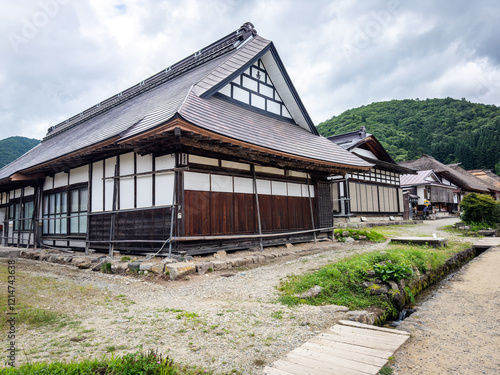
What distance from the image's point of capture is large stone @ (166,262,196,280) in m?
6.29

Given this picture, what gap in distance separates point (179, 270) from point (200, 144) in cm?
313

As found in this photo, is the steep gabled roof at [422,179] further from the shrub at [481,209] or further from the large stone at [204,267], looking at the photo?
the large stone at [204,267]

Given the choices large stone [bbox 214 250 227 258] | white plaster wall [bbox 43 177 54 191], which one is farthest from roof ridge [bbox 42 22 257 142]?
large stone [bbox 214 250 227 258]

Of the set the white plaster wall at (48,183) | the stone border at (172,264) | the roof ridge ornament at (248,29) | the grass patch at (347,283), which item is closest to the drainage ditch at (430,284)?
the grass patch at (347,283)

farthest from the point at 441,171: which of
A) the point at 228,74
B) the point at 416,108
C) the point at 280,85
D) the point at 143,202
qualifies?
the point at 143,202

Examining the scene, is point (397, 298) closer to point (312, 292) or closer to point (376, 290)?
point (376, 290)

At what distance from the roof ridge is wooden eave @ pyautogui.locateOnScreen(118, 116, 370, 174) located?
5.66 m

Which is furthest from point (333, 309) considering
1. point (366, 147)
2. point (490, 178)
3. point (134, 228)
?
point (490, 178)

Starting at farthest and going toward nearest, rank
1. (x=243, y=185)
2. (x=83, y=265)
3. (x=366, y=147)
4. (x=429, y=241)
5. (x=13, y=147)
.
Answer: (x=13, y=147)
(x=366, y=147)
(x=429, y=241)
(x=243, y=185)
(x=83, y=265)

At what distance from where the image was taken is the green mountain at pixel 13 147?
3192cm

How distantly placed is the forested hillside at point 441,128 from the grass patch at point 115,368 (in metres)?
49.5

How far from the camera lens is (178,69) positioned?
14.6 metres

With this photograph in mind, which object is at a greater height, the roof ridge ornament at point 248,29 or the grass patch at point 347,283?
the roof ridge ornament at point 248,29

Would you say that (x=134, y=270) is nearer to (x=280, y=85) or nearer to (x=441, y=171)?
(x=280, y=85)
